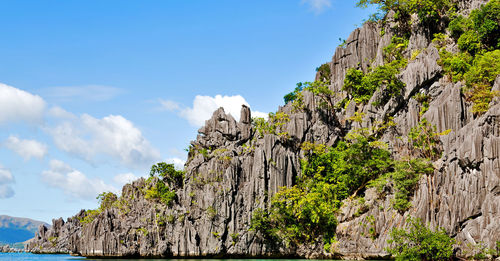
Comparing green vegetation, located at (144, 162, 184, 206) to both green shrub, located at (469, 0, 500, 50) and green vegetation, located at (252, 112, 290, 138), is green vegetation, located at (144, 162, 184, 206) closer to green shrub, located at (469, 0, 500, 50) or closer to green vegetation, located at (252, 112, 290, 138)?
green vegetation, located at (252, 112, 290, 138)

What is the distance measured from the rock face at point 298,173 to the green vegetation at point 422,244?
4.15 feet

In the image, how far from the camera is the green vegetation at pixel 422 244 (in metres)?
28.4

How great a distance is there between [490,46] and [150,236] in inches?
1615

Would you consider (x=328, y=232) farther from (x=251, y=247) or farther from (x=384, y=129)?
(x=384, y=129)

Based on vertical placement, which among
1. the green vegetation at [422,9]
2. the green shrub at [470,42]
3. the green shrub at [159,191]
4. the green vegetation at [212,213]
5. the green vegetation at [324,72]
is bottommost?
the green vegetation at [212,213]

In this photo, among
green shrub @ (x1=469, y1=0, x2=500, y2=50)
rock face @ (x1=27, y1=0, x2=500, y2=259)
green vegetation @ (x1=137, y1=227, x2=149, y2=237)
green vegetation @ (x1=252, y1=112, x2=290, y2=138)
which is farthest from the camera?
green vegetation @ (x1=252, y1=112, x2=290, y2=138)

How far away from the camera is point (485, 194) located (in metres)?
28.9

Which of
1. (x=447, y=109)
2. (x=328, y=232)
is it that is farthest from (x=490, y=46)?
(x=328, y=232)

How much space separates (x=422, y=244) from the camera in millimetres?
28859

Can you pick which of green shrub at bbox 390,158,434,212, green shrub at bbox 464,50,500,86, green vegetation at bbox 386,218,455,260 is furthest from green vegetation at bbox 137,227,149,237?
green shrub at bbox 464,50,500,86

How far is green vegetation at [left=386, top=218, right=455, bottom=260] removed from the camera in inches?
1120

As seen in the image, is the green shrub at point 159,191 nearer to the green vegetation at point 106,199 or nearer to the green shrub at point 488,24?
the green vegetation at point 106,199

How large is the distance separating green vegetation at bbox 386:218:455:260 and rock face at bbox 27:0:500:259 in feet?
4.15

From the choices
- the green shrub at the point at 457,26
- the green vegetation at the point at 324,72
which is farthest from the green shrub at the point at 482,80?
the green vegetation at the point at 324,72
